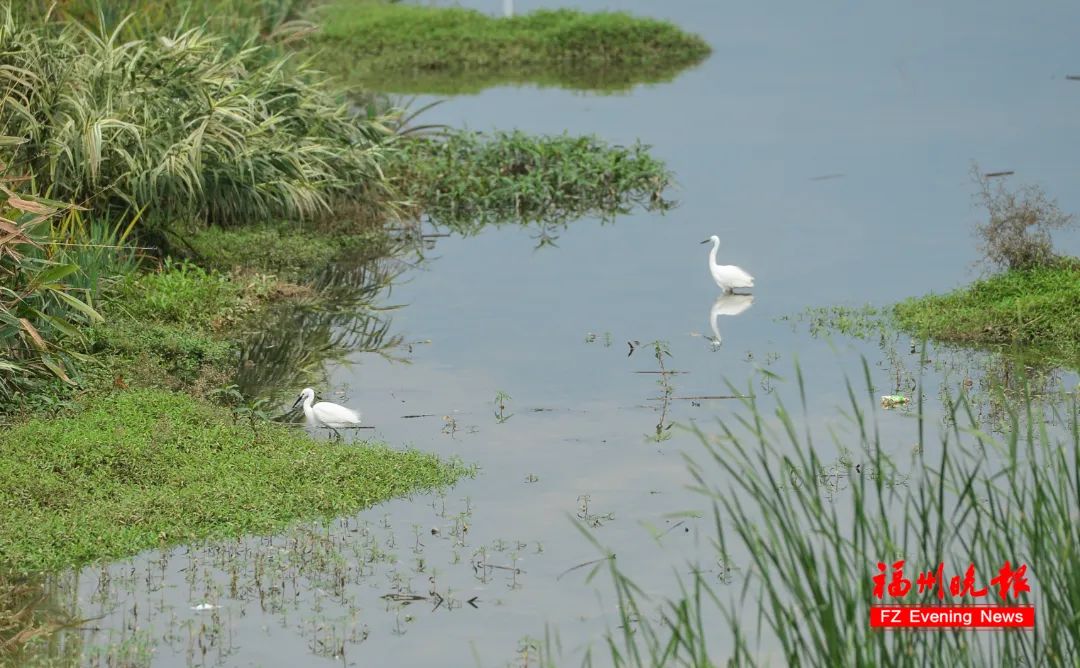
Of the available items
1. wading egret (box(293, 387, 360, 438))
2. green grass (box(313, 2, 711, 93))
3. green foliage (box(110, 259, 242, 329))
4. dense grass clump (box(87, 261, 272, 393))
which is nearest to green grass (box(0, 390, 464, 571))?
wading egret (box(293, 387, 360, 438))

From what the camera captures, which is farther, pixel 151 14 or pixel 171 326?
pixel 151 14

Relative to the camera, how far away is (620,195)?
54.0ft

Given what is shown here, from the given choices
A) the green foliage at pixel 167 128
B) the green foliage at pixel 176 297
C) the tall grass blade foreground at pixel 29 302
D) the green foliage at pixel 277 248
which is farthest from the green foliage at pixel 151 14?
the tall grass blade foreground at pixel 29 302

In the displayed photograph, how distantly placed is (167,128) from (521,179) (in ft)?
15.2

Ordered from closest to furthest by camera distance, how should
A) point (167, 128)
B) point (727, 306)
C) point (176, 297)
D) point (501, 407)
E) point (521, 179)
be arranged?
point (501, 407)
point (176, 297)
point (167, 128)
point (727, 306)
point (521, 179)

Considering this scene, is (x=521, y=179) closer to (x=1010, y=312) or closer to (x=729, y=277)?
(x=729, y=277)

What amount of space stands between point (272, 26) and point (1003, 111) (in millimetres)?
9967

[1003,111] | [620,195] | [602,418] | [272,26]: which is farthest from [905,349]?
[1003,111]

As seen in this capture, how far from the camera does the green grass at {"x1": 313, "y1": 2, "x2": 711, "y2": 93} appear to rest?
26.5 meters

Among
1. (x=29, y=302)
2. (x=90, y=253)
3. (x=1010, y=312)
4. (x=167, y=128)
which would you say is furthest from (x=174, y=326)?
(x=1010, y=312)

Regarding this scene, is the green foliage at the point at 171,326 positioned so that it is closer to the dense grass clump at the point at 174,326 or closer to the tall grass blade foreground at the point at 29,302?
the dense grass clump at the point at 174,326

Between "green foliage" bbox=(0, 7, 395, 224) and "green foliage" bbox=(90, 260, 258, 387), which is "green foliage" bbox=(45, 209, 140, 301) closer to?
"green foliage" bbox=(90, 260, 258, 387)

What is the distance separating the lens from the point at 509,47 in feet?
89.9

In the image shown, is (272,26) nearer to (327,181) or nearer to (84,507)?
(327,181)
